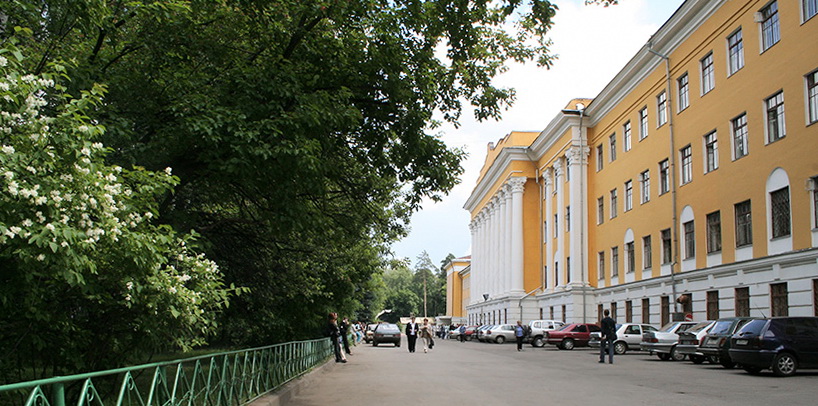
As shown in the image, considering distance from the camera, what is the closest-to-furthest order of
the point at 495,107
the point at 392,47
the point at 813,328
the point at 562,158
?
the point at 392,47, the point at 495,107, the point at 813,328, the point at 562,158

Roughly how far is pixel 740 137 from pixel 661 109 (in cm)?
913

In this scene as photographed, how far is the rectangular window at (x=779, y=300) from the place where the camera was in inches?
975

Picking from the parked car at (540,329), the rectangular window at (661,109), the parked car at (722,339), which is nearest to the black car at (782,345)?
the parked car at (722,339)

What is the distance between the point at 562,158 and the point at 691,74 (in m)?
22.7

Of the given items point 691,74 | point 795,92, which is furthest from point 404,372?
point 691,74

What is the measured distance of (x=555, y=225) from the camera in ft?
196

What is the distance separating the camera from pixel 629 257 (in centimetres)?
4253

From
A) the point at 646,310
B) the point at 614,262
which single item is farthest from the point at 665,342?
the point at 614,262

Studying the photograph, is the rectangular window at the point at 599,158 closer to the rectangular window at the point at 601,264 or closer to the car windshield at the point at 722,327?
the rectangular window at the point at 601,264

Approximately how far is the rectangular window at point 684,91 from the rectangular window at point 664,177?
10.6 feet

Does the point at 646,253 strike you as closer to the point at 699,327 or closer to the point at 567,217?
the point at 699,327

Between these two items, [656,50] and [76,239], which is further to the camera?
[656,50]

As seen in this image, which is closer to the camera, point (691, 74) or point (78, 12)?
point (78, 12)

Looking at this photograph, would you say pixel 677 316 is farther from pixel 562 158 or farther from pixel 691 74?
pixel 562 158
